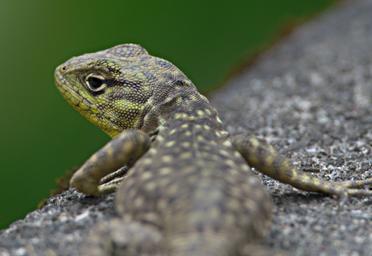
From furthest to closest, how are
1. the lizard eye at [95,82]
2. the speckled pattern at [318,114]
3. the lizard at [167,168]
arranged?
the lizard eye at [95,82] → the speckled pattern at [318,114] → the lizard at [167,168]

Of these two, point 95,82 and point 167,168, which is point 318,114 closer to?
point 95,82

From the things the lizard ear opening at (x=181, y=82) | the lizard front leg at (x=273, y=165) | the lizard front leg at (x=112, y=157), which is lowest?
the lizard front leg at (x=112, y=157)

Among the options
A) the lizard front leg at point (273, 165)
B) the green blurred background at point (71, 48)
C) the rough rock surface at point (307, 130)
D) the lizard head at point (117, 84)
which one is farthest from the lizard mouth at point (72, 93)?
the green blurred background at point (71, 48)

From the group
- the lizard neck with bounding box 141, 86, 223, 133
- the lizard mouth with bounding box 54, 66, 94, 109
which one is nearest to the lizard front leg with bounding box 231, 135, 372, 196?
the lizard neck with bounding box 141, 86, 223, 133

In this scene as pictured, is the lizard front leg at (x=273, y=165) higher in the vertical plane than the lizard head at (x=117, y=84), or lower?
lower

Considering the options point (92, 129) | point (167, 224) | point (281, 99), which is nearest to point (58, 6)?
point (92, 129)

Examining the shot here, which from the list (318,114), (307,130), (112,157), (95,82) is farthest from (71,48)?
(112,157)

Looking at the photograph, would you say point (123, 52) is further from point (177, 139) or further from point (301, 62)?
point (301, 62)

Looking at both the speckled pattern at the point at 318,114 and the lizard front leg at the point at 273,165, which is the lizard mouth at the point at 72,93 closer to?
the lizard front leg at the point at 273,165
